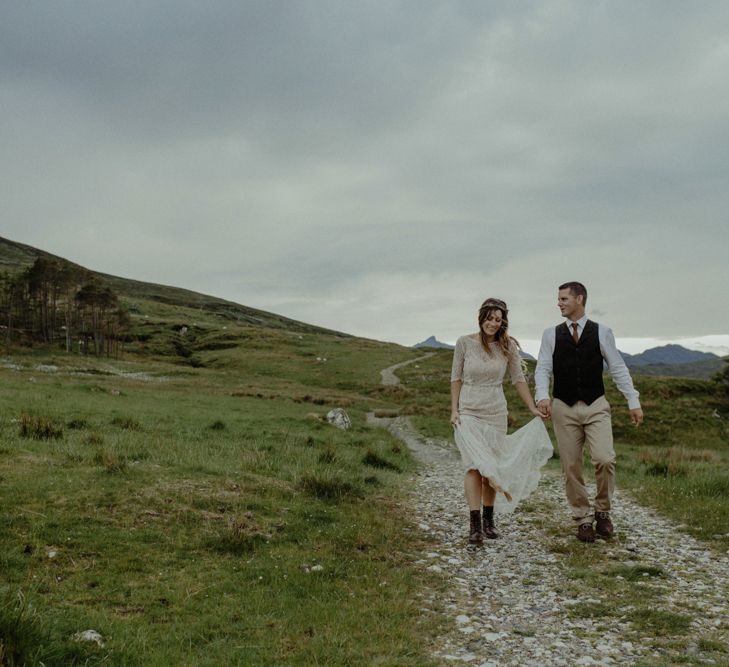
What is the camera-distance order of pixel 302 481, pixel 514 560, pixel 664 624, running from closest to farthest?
pixel 664 624, pixel 514 560, pixel 302 481

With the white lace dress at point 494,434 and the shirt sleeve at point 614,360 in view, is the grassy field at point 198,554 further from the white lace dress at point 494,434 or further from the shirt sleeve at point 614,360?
the shirt sleeve at point 614,360

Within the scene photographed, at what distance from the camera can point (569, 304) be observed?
973 cm

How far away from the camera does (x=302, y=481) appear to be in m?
12.7

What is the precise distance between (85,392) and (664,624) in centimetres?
3616

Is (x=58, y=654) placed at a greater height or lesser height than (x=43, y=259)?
lesser

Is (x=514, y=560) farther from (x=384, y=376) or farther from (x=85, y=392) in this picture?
(x=384, y=376)

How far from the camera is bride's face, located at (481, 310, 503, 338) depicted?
9.98 metres

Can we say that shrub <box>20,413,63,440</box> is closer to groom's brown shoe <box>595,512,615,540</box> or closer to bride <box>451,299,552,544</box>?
bride <box>451,299,552,544</box>

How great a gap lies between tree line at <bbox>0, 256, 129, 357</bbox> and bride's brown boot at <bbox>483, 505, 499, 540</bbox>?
299 feet

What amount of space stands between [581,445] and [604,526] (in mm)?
1475

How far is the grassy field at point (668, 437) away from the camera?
12422 millimetres

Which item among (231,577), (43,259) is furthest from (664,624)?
(43,259)

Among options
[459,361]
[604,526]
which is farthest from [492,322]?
[604,526]

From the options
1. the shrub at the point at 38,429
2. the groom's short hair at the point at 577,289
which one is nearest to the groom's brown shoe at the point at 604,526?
the groom's short hair at the point at 577,289
